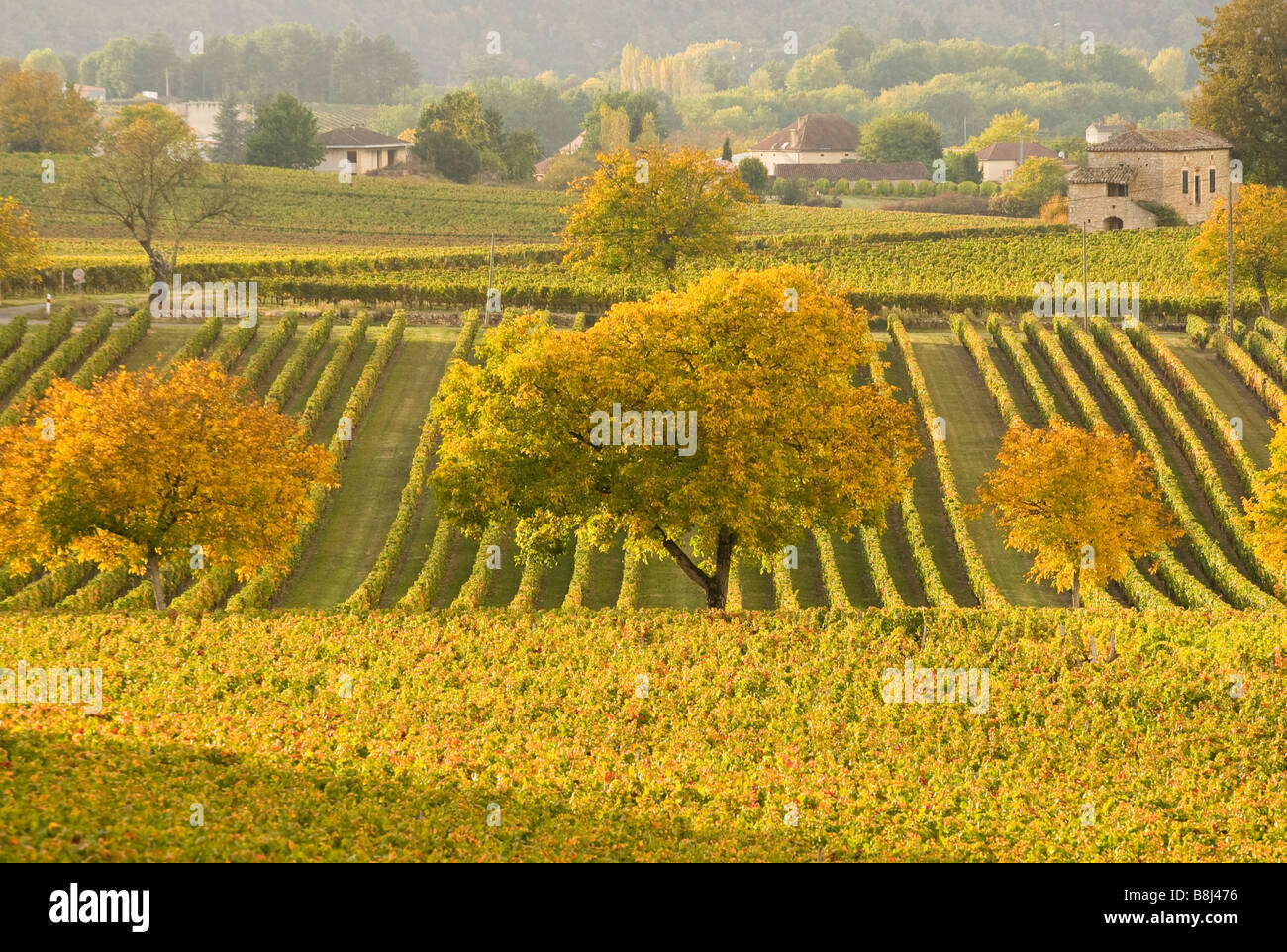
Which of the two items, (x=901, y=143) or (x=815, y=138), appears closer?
(x=901, y=143)

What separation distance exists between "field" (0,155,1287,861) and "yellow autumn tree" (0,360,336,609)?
1.98m

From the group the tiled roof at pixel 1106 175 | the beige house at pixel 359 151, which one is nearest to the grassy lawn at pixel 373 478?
the tiled roof at pixel 1106 175

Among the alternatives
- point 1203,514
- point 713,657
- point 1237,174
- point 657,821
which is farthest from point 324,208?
point 657,821

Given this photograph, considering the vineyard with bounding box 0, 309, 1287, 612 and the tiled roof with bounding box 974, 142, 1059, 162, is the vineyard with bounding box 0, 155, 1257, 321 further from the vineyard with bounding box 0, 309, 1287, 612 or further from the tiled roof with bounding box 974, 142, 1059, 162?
the tiled roof with bounding box 974, 142, 1059, 162

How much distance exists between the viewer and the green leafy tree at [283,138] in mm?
142375

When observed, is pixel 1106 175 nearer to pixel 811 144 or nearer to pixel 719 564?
pixel 719 564

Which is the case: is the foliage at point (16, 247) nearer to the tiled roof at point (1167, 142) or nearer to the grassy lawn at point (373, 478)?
the grassy lawn at point (373, 478)

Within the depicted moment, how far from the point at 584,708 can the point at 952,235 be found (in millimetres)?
81172

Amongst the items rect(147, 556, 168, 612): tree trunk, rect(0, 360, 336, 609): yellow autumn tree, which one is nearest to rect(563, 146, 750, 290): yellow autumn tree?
rect(0, 360, 336, 609): yellow autumn tree

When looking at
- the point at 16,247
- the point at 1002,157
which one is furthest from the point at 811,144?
the point at 16,247

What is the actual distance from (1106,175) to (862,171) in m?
66.3

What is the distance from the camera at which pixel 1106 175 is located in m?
104

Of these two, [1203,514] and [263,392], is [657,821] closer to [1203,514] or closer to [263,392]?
[1203,514]

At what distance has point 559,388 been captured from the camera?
129ft
